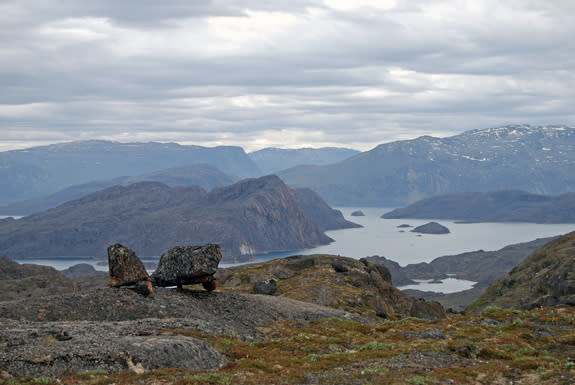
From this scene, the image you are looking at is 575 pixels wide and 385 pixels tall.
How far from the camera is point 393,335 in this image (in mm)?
37969

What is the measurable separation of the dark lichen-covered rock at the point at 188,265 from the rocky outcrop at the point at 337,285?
18.7m

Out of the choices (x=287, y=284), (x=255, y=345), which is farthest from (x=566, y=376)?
(x=287, y=284)

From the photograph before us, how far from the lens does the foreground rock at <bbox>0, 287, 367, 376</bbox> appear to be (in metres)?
25.2

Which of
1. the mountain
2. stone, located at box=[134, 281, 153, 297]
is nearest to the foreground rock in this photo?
stone, located at box=[134, 281, 153, 297]

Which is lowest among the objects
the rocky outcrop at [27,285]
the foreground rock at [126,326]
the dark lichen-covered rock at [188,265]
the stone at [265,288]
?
the rocky outcrop at [27,285]

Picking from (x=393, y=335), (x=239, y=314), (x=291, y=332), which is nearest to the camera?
(x=393, y=335)

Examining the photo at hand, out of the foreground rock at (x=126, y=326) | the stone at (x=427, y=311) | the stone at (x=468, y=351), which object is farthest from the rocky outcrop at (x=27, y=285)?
the stone at (x=468, y=351)

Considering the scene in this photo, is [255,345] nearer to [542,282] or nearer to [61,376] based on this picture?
[61,376]

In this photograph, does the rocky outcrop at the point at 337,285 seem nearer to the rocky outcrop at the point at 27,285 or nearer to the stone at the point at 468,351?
the stone at the point at 468,351

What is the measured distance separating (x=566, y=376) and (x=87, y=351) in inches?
883

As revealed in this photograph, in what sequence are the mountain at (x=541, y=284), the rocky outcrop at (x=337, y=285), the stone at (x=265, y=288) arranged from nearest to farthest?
the rocky outcrop at (x=337, y=285)
the stone at (x=265, y=288)
the mountain at (x=541, y=284)

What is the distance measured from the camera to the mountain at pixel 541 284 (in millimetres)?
62688

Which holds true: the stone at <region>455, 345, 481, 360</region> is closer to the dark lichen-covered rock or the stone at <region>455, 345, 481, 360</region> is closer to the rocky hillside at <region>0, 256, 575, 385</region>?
the rocky hillside at <region>0, 256, 575, 385</region>

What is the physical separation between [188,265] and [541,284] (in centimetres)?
5298
